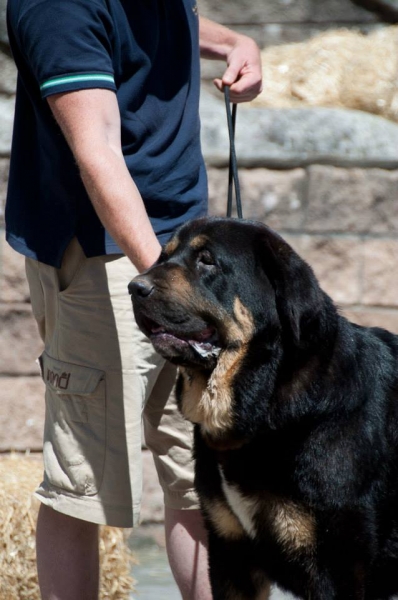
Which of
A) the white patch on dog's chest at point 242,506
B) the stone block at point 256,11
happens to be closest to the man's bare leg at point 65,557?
the white patch on dog's chest at point 242,506

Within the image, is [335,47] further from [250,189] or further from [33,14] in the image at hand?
[33,14]

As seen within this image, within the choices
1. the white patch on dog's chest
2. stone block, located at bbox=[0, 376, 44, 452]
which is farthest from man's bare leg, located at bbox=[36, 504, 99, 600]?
stone block, located at bbox=[0, 376, 44, 452]

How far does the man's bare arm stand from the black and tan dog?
0.11 metres

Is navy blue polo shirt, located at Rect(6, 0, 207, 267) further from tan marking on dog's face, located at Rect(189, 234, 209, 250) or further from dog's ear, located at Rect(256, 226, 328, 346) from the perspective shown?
dog's ear, located at Rect(256, 226, 328, 346)

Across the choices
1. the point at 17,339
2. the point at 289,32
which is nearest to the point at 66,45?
the point at 17,339

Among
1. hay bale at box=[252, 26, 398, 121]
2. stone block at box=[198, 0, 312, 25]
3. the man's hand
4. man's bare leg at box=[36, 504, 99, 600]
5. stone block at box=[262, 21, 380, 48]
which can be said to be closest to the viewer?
man's bare leg at box=[36, 504, 99, 600]

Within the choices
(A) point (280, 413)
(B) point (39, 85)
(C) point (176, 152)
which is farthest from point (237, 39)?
(A) point (280, 413)

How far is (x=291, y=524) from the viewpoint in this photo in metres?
2.68

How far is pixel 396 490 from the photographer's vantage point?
2777mm

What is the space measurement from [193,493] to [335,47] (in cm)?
285

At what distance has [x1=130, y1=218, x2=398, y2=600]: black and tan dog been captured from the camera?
2650 mm

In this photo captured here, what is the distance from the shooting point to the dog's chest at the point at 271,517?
2670mm

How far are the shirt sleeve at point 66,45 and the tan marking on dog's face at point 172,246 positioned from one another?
1.59 feet

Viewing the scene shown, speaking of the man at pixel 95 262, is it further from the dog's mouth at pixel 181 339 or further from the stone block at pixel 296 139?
the stone block at pixel 296 139
